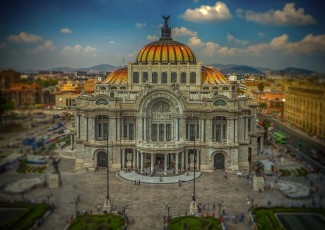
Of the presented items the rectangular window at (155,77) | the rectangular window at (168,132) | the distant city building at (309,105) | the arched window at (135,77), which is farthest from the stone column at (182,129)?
the distant city building at (309,105)

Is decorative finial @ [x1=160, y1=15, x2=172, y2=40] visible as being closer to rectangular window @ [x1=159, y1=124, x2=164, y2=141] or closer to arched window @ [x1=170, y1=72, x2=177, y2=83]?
arched window @ [x1=170, y1=72, x2=177, y2=83]

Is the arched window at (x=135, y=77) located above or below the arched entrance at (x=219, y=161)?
above

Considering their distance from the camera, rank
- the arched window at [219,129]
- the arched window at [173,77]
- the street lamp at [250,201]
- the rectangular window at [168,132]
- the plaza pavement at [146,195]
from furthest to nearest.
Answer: the arched window at [173,77] < the rectangular window at [168,132] < the arched window at [219,129] < the street lamp at [250,201] < the plaza pavement at [146,195]

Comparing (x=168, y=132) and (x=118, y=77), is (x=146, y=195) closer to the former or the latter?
(x=168, y=132)

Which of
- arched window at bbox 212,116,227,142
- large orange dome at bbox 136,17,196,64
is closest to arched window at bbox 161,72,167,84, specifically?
large orange dome at bbox 136,17,196,64

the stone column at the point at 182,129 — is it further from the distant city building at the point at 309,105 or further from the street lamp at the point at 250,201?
the distant city building at the point at 309,105

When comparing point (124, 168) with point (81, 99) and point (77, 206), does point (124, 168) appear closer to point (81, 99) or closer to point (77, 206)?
point (81, 99)
